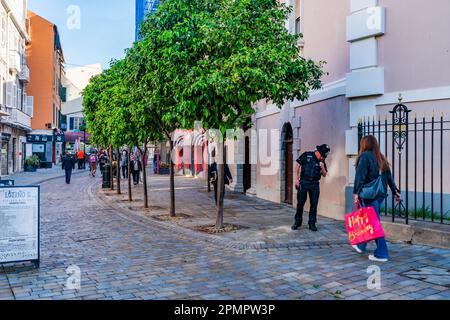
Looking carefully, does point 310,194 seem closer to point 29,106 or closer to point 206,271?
point 206,271

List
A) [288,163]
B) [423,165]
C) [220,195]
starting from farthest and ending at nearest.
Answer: [288,163]
[220,195]
[423,165]

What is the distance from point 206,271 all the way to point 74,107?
59742 millimetres

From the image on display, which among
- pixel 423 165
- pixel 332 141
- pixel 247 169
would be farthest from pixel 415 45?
pixel 247 169

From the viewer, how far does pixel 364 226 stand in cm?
679

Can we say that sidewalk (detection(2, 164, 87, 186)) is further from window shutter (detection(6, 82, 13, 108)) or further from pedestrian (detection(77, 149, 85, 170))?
pedestrian (detection(77, 149, 85, 170))

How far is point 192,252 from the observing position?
7.45m

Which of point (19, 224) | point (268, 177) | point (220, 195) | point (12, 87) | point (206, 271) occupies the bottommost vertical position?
point (206, 271)

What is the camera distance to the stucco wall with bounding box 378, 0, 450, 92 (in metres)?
8.59

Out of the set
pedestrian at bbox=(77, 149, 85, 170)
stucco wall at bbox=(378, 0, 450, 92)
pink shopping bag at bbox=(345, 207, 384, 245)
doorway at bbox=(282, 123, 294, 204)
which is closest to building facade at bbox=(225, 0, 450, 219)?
stucco wall at bbox=(378, 0, 450, 92)

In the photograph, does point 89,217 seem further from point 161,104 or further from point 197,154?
point 197,154

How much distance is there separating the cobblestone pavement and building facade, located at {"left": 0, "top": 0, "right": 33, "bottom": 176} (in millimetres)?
22589

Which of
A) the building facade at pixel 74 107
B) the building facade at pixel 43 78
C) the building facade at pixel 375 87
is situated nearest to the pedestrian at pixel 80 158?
the building facade at pixel 43 78
